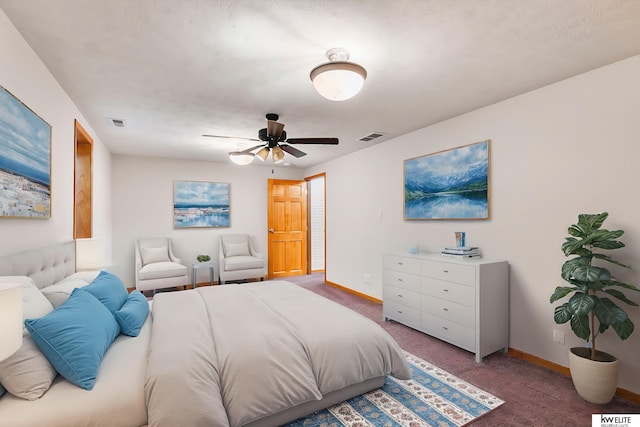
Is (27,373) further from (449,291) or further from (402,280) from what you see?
(402,280)

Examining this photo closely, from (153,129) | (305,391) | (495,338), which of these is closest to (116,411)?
(305,391)

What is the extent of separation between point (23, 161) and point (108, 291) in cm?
101

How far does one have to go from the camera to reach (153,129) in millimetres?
3906

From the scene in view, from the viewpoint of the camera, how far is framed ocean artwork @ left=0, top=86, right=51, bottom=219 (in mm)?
1790

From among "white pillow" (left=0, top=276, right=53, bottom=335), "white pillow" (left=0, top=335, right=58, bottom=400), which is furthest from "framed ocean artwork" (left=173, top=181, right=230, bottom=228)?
"white pillow" (left=0, top=335, right=58, bottom=400)

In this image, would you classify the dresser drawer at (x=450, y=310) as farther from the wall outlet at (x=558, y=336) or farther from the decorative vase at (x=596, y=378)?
the decorative vase at (x=596, y=378)

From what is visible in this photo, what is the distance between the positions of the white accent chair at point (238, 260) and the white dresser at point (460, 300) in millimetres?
3041

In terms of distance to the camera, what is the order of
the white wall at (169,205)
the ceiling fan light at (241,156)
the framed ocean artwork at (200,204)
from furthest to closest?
the framed ocean artwork at (200,204)
the white wall at (169,205)
the ceiling fan light at (241,156)

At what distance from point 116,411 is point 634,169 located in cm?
356

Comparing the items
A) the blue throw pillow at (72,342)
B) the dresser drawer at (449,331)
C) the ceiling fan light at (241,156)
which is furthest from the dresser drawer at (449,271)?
the blue throw pillow at (72,342)

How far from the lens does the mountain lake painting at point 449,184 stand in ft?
10.7

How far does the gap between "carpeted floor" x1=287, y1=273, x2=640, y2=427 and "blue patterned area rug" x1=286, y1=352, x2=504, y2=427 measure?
11 cm

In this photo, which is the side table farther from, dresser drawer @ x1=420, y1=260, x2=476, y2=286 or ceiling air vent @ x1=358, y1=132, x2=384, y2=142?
dresser drawer @ x1=420, y1=260, x2=476, y2=286

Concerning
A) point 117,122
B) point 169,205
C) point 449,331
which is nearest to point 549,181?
point 449,331
